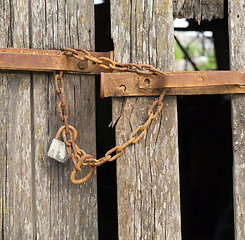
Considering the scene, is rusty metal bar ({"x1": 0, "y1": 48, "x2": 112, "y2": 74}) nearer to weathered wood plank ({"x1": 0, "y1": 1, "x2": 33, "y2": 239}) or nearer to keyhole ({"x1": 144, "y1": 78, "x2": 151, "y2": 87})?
weathered wood plank ({"x1": 0, "y1": 1, "x2": 33, "y2": 239})

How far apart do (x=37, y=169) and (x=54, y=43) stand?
1.66 ft

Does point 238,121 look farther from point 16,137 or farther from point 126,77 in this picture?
point 16,137

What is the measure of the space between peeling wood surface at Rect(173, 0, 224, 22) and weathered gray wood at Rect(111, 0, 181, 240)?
0.28ft

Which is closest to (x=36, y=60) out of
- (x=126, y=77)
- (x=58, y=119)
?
(x=58, y=119)

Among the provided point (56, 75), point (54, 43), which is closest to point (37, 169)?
point (56, 75)

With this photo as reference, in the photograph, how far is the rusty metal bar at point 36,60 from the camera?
96 cm

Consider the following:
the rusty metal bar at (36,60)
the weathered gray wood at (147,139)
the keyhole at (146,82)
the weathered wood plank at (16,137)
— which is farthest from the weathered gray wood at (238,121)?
the weathered wood plank at (16,137)

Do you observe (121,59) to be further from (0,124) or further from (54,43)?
(0,124)

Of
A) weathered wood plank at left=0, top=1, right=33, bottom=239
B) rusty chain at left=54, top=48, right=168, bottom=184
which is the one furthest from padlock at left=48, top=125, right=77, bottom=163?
weathered wood plank at left=0, top=1, right=33, bottom=239

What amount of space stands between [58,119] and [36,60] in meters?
A: 0.24

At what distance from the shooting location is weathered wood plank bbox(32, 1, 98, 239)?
1032 millimetres

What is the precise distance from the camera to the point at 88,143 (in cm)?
109

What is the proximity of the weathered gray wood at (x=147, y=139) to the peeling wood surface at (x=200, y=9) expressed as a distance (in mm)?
84

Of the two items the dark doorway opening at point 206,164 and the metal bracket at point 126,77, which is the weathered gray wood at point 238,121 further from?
the dark doorway opening at point 206,164
